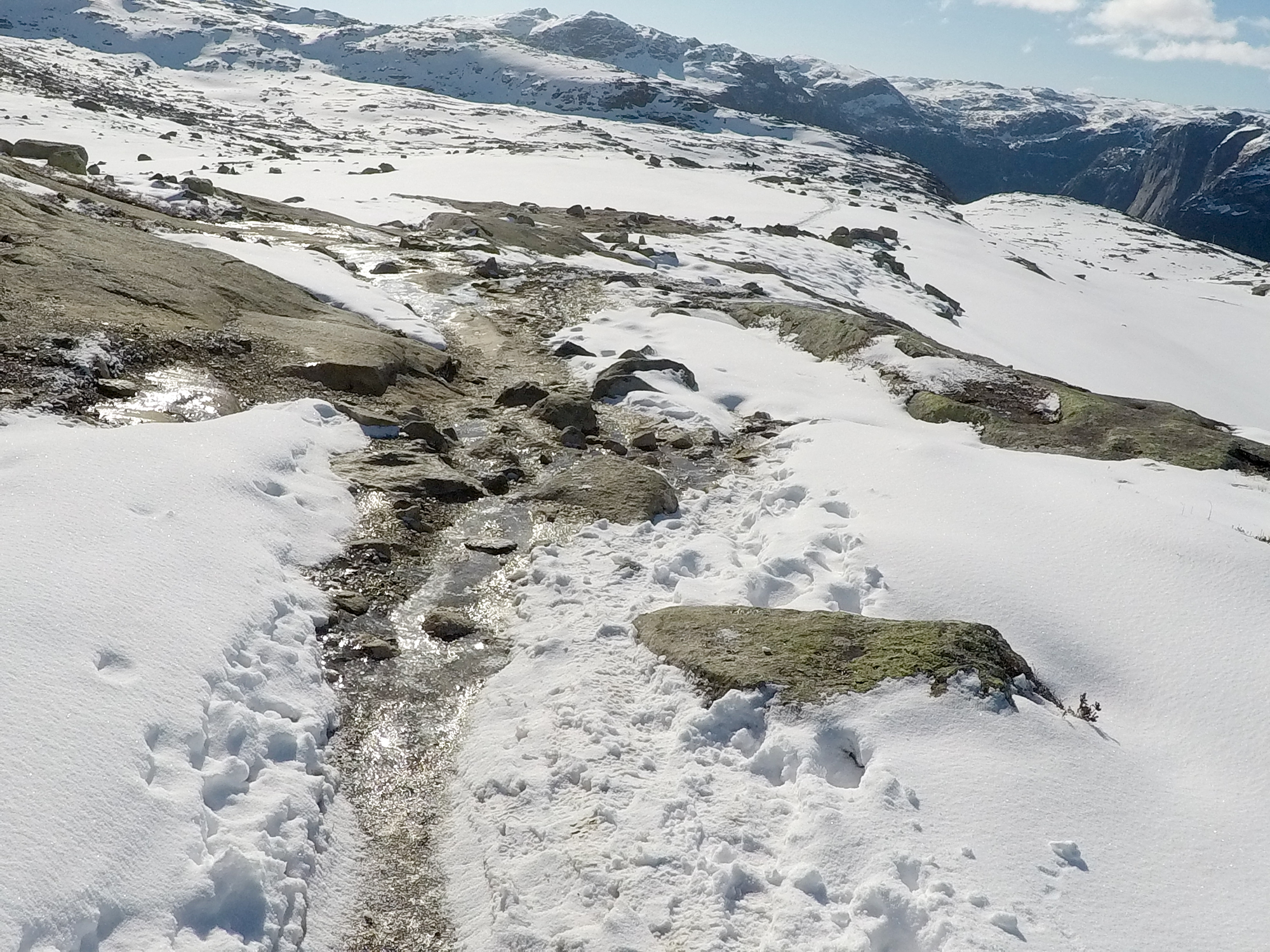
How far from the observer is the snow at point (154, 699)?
4.06m

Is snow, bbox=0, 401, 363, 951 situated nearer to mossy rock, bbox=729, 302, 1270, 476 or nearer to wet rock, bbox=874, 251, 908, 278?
mossy rock, bbox=729, 302, 1270, 476

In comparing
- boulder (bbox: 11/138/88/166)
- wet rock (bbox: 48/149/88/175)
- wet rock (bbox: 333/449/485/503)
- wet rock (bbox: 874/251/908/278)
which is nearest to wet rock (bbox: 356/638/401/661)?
wet rock (bbox: 333/449/485/503)

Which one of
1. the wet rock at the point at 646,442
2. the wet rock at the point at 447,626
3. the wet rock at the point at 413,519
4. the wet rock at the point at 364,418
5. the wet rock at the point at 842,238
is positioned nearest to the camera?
the wet rock at the point at 447,626

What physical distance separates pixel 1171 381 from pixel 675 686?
30614 millimetres

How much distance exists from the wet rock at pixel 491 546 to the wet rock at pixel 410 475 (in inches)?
45.1

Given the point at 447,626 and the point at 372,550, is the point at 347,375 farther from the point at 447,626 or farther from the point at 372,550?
the point at 447,626

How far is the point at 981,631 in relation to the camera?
6523 millimetres

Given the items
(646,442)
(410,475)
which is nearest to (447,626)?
(410,475)

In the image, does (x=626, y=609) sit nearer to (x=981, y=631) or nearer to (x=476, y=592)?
(x=476, y=592)

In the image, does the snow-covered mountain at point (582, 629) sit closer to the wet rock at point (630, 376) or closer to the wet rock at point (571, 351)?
the wet rock at point (630, 376)

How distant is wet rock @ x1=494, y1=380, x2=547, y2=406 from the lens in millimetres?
13742

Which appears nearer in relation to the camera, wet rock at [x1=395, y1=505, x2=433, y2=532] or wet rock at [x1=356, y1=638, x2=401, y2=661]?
wet rock at [x1=356, y1=638, x2=401, y2=661]

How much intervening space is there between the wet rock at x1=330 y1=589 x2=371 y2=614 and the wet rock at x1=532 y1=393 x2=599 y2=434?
17.8 feet

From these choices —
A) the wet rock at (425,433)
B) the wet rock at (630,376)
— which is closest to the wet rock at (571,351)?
→ the wet rock at (630,376)
